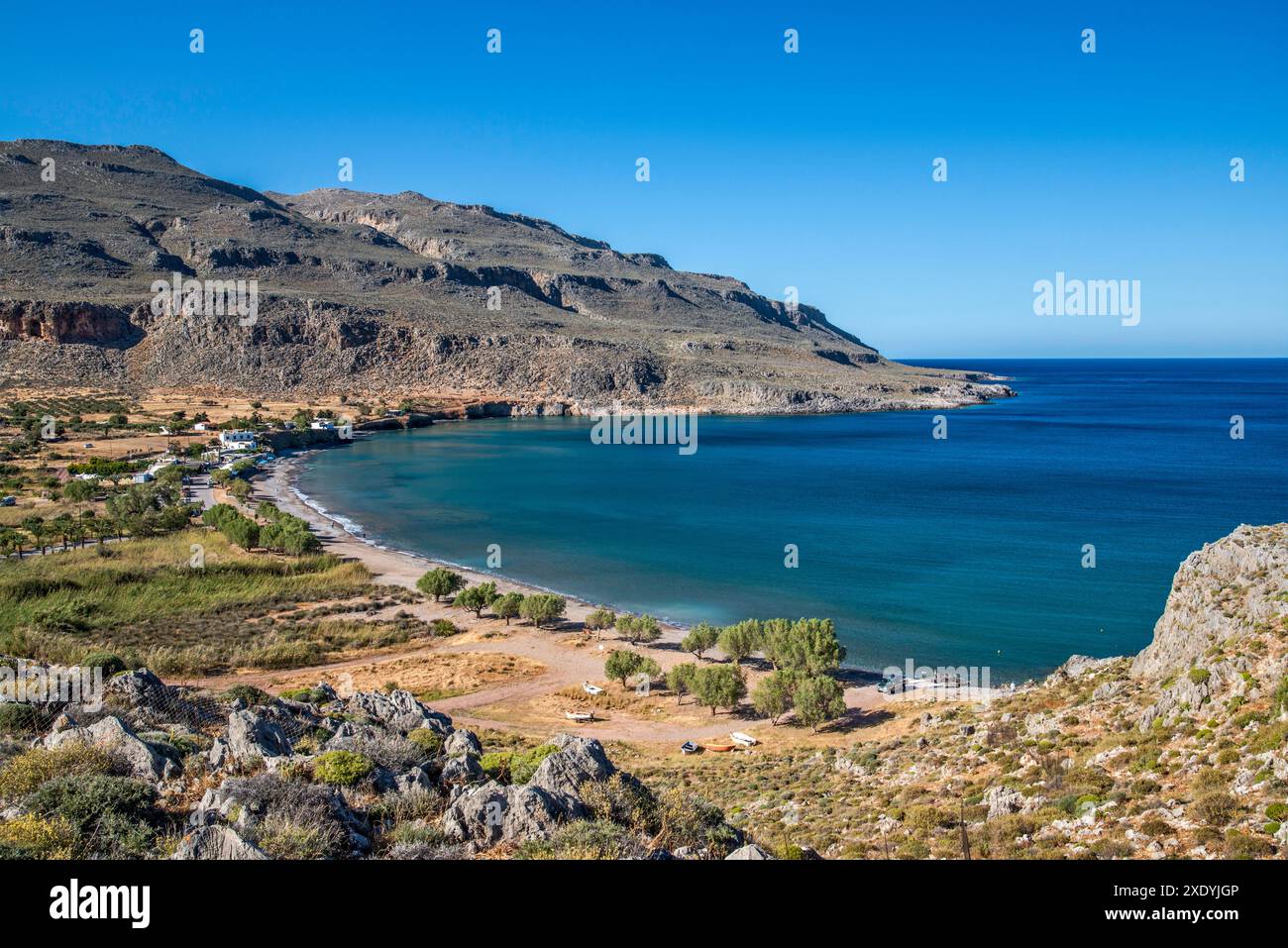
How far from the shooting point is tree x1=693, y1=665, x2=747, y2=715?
76.7 ft

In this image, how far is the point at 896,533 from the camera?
48094 millimetres

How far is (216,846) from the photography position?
22.3ft

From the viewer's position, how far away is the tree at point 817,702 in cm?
2200

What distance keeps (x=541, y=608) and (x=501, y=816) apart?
23.4 meters

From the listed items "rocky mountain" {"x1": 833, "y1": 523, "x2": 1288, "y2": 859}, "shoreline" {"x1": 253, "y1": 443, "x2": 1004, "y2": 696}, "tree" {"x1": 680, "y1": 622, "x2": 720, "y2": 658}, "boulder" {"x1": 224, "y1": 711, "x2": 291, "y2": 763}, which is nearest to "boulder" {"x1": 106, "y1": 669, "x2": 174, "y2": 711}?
"boulder" {"x1": 224, "y1": 711, "x2": 291, "y2": 763}

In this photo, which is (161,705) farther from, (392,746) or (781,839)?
(781,839)

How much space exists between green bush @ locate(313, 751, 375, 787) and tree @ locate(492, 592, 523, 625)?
22383 millimetres

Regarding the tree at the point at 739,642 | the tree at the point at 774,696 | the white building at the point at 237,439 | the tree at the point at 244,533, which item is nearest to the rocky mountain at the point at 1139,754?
the tree at the point at 774,696

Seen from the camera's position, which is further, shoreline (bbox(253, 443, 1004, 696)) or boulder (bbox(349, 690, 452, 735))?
shoreline (bbox(253, 443, 1004, 696))

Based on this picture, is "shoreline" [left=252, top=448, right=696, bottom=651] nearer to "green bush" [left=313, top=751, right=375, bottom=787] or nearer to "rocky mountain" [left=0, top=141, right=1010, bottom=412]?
"green bush" [left=313, top=751, right=375, bottom=787]

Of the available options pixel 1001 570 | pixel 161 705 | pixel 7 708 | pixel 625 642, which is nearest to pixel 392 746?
pixel 161 705

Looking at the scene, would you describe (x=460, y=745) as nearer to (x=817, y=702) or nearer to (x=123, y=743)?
(x=123, y=743)

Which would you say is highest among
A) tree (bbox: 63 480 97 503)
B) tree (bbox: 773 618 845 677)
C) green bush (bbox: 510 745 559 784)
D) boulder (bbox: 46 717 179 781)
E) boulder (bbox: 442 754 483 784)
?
tree (bbox: 63 480 97 503)

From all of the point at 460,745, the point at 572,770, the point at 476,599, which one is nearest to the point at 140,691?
the point at 460,745
